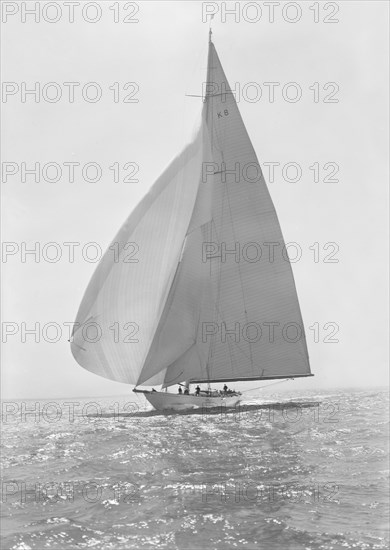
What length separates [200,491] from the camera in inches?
492

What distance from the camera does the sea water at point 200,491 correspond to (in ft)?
31.7

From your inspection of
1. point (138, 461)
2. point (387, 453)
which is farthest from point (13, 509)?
point (387, 453)

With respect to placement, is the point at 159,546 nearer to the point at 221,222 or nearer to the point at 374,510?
the point at 374,510

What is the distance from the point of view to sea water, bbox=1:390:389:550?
31.7ft

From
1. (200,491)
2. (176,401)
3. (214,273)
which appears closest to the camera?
(200,491)

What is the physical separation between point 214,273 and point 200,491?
23404mm

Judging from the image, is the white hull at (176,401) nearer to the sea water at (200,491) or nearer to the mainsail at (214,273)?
the mainsail at (214,273)

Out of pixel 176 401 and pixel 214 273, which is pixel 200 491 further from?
pixel 214 273

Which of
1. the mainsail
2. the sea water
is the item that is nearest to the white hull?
the mainsail

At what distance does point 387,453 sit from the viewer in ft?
53.2

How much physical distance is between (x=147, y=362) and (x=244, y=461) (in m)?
17.1

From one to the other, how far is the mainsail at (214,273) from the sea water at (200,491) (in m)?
11.2

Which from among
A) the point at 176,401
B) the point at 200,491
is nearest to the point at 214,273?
the point at 176,401

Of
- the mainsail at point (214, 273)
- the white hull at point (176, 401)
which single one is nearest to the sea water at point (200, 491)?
the mainsail at point (214, 273)
